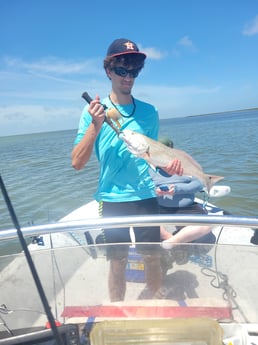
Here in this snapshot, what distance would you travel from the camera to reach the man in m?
2.58

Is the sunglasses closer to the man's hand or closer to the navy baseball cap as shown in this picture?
the navy baseball cap

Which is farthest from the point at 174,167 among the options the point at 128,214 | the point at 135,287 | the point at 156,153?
the point at 135,287

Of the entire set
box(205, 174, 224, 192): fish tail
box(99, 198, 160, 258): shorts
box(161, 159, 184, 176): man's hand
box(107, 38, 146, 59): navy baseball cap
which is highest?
box(107, 38, 146, 59): navy baseball cap

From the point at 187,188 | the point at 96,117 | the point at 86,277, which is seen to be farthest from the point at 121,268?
the point at 187,188

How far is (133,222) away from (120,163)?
69cm

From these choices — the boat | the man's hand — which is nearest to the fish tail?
the man's hand

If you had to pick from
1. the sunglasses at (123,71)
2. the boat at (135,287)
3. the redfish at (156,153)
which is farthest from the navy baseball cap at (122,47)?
the boat at (135,287)

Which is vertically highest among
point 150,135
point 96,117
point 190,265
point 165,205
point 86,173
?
point 96,117

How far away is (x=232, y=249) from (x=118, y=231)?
0.89 m

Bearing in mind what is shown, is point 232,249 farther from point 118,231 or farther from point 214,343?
point 118,231

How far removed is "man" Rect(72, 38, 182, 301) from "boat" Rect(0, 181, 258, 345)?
0.45 m

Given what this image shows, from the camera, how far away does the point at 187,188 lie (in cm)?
475

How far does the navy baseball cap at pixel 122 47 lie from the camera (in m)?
2.56

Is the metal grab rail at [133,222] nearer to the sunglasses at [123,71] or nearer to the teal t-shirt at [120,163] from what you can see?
the teal t-shirt at [120,163]
